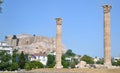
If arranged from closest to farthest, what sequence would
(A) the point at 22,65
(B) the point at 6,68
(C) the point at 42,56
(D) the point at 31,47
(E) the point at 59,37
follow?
1. (E) the point at 59,37
2. (B) the point at 6,68
3. (A) the point at 22,65
4. (C) the point at 42,56
5. (D) the point at 31,47

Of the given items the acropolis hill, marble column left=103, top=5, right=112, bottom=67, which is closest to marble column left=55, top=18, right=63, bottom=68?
marble column left=103, top=5, right=112, bottom=67

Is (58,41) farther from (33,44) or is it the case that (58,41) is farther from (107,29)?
(33,44)

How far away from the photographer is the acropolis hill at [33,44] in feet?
526

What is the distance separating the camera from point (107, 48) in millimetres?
40375

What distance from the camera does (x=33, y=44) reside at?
531 ft

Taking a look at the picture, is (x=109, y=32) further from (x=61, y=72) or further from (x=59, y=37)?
(x=59, y=37)

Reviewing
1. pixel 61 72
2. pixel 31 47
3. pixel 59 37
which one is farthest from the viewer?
pixel 31 47

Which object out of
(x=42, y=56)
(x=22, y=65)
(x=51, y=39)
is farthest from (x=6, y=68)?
(x=51, y=39)

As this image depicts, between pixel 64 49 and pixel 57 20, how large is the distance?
399ft

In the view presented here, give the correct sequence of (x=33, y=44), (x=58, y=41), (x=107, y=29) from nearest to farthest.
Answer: (x=107, y=29), (x=58, y=41), (x=33, y=44)

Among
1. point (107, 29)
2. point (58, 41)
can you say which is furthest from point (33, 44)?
point (107, 29)

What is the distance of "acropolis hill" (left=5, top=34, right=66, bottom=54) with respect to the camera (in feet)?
526

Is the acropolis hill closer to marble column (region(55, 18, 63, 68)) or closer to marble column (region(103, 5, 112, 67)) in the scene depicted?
marble column (region(55, 18, 63, 68))

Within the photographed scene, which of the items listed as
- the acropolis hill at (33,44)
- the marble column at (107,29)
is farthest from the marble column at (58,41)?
the acropolis hill at (33,44)
